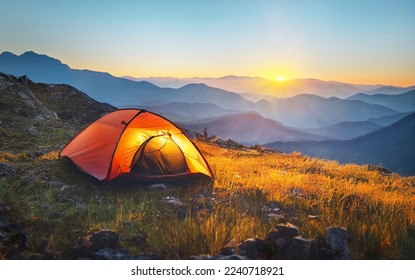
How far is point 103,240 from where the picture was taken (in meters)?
5.83

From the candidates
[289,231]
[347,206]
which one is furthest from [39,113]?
[289,231]

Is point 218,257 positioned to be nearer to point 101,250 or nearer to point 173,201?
point 101,250

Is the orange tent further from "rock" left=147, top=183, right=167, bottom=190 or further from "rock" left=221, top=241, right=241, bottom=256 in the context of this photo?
"rock" left=221, top=241, right=241, bottom=256

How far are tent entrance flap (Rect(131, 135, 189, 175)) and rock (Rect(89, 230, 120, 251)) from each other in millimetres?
4730

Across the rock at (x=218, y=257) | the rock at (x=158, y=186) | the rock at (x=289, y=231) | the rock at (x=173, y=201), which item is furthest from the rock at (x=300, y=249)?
the rock at (x=158, y=186)

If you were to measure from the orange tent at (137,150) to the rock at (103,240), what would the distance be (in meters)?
4.14

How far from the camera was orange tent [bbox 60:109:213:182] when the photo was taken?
10.4 metres

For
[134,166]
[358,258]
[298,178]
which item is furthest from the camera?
[298,178]

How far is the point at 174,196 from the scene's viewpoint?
31.8 feet

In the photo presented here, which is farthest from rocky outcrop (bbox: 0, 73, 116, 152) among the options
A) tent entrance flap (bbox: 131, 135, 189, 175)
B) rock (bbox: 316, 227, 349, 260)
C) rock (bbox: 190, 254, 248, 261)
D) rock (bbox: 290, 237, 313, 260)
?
rock (bbox: 316, 227, 349, 260)

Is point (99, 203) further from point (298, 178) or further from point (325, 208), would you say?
point (298, 178)

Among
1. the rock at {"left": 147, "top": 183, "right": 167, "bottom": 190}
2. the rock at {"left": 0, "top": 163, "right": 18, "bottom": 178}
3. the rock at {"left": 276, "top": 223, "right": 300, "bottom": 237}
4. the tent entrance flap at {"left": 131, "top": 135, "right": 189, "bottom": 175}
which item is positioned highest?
the tent entrance flap at {"left": 131, "top": 135, "right": 189, "bottom": 175}

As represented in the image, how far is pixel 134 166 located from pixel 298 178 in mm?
5942
